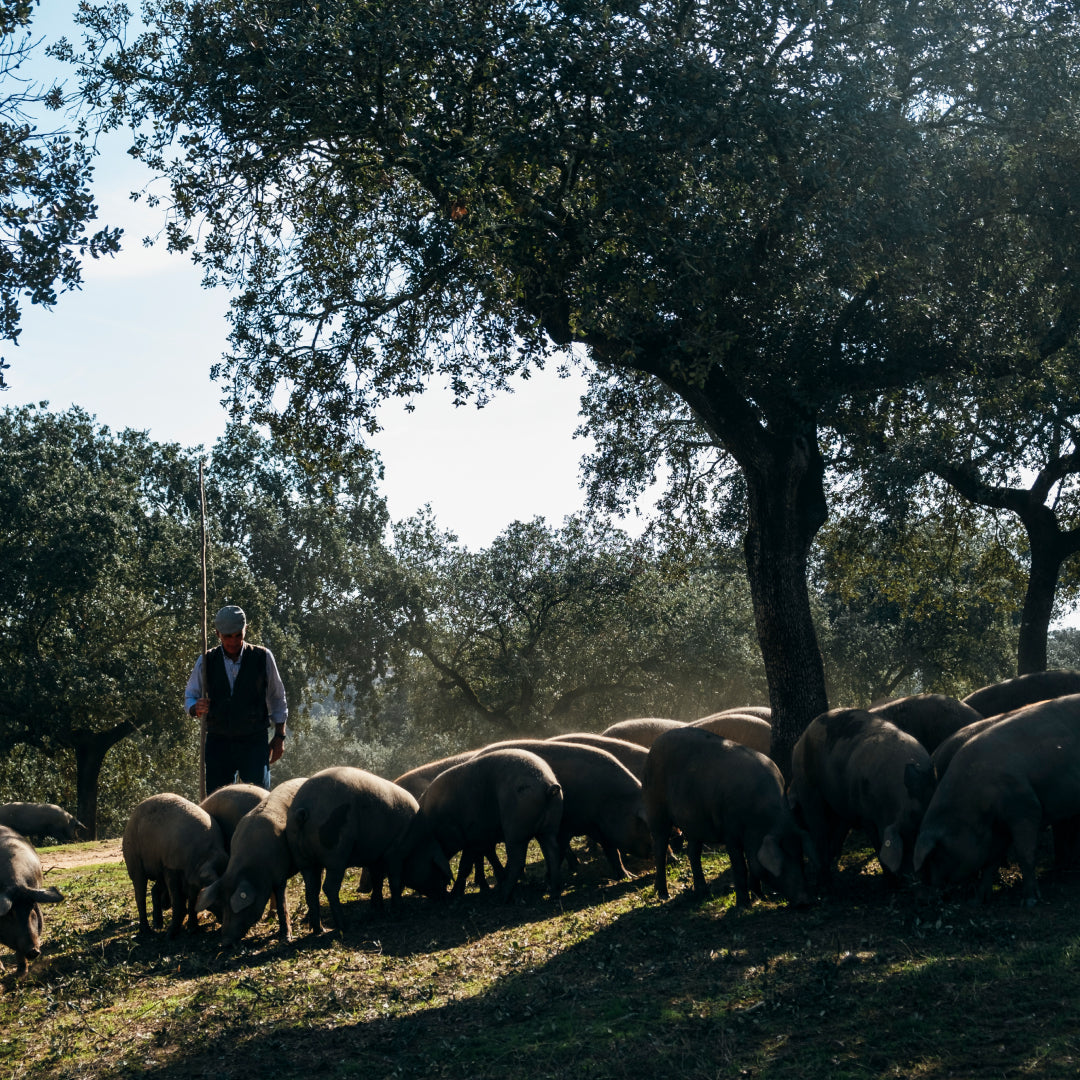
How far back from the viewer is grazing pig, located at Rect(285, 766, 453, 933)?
8.98m

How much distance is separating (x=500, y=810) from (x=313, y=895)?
1.80m

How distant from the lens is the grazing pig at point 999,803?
7.81m

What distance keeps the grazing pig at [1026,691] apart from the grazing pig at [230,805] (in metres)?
7.05

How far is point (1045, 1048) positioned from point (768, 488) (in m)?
8.48

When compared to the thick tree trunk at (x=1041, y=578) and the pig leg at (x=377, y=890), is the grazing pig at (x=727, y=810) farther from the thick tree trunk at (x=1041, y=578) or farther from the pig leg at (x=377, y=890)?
the thick tree trunk at (x=1041, y=578)

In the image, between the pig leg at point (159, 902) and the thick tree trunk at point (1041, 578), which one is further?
the thick tree trunk at point (1041, 578)

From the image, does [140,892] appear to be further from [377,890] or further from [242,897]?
[377,890]

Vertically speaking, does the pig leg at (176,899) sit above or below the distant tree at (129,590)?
below

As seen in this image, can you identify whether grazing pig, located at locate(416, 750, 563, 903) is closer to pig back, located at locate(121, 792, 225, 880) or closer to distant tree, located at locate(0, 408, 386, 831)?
pig back, located at locate(121, 792, 225, 880)

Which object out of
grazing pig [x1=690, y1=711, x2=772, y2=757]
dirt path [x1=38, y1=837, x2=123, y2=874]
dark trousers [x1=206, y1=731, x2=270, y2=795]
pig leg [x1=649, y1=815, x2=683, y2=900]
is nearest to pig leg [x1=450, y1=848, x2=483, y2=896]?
pig leg [x1=649, y1=815, x2=683, y2=900]

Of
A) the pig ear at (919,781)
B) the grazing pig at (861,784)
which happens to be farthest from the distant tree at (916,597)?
the pig ear at (919,781)

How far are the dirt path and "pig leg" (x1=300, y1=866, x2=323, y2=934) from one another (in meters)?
7.09

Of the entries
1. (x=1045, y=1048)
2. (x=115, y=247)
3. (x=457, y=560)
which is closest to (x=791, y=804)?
(x=1045, y=1048)

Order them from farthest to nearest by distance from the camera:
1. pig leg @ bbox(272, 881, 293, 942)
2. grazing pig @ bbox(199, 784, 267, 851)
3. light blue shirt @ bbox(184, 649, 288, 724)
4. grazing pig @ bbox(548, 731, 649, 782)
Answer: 1. grazing pig @ bbox(548, 731, 649, 782)
2. light blue shirt @ bbox(184, 649, 288, 724)
3. grazing pig @ bbox(199, 784, 267, 851)
4. pig leg @ bbox(272, 881, 293, 942)
